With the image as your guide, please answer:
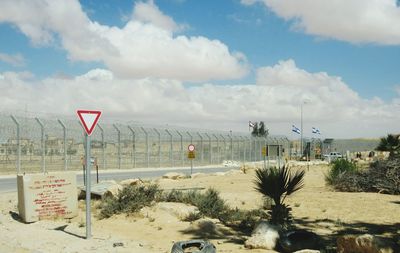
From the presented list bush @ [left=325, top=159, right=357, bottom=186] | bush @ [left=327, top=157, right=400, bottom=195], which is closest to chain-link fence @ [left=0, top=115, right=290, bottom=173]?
bush @ [left=325, top=159, right=357, bottom=186]

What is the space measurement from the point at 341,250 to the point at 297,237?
1.19 meters

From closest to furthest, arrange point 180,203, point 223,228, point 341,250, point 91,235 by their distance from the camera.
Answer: point 341,250
point 91,235
point 223,228
point 180,203

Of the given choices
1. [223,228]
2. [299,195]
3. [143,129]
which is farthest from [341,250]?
[143,129]

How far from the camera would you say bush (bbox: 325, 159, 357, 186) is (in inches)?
764

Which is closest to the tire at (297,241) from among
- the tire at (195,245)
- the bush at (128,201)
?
the tire at (195,245)

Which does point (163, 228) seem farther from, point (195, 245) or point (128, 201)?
point (195, 245)

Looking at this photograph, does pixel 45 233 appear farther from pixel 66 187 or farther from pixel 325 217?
pixel 325 217

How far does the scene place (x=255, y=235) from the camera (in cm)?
912

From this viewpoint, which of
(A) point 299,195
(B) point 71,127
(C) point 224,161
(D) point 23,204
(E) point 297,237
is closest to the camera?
(E) point 297,237

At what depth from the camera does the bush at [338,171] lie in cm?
1941

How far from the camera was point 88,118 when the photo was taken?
396 inches

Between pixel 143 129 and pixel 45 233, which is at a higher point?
pixel 143 129

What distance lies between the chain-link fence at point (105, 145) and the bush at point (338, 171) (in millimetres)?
4882

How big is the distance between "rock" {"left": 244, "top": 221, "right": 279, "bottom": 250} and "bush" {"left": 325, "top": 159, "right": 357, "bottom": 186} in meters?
10.6
